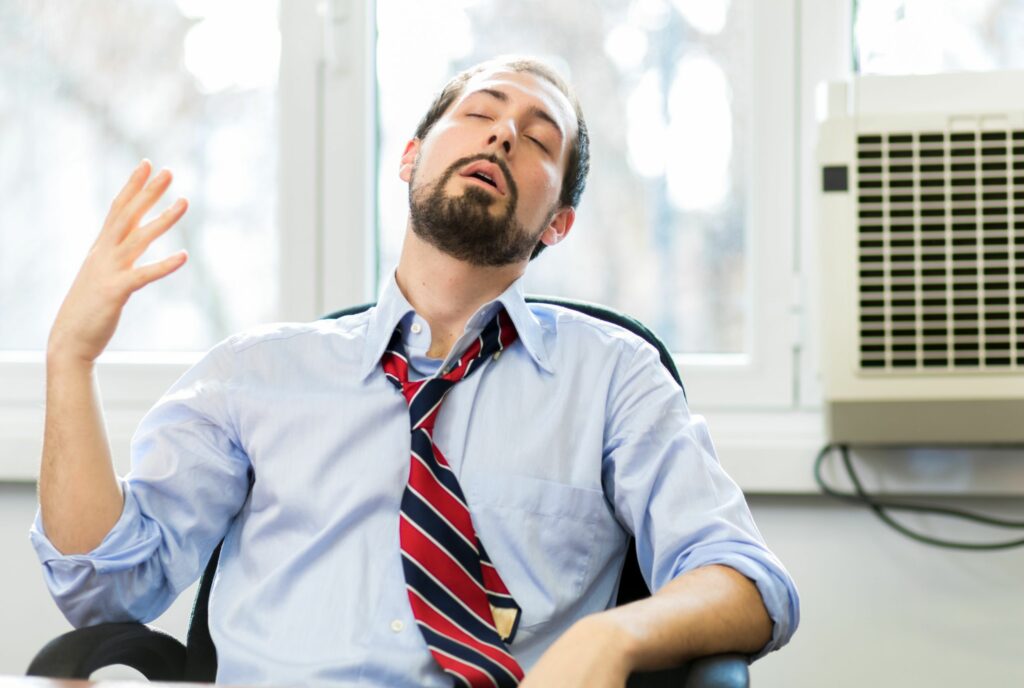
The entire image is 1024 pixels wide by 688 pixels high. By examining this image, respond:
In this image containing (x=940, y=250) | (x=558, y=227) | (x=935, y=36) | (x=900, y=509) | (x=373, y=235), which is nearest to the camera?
(x=558, y=227)

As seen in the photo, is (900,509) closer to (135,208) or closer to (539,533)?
(539,533)

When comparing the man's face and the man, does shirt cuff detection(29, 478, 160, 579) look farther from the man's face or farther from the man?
the man's face

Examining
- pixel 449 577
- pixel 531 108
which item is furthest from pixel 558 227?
pixel 449 577

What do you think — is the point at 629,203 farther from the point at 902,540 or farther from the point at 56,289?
the point at 56,289

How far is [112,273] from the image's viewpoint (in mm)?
1190

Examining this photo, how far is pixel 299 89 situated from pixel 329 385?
0.89 meters

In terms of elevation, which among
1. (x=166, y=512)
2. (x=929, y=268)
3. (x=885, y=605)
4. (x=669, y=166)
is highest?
(x=669, y=166)

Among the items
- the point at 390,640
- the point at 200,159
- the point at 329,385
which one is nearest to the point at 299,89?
the point at 200,159

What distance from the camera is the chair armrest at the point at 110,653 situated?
111 cm

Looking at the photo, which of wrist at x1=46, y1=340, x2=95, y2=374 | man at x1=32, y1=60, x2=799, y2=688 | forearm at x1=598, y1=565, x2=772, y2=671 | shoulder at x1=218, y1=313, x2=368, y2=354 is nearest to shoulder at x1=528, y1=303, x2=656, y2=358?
man at x1=32, y1=60, x2=799, y2=688

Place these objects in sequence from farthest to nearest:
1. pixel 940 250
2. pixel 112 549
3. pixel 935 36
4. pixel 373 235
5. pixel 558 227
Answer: pixel 373 235
pixel 935 36
pixel 940 250
pixel 558 227
pixel 112 549

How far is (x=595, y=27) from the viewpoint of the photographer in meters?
2.11

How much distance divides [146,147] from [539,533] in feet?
4.37

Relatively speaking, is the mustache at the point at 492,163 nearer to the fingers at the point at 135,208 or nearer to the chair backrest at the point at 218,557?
the chair backrest at the point at 218,557
